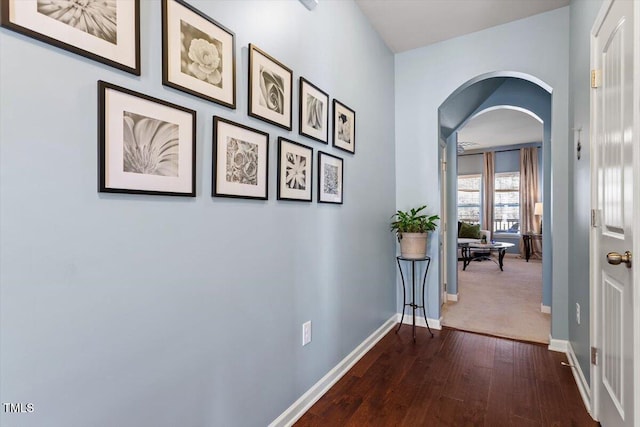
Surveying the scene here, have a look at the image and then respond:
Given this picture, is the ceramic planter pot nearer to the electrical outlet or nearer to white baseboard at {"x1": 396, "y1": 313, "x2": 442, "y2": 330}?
white baseboard at {"x1": 396, "y1": 313, "x2": 442, "y2": 330}

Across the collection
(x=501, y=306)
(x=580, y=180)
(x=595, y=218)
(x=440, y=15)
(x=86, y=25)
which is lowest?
(x=501, y=306)

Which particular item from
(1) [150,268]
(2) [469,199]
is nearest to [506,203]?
(2) [469,199]

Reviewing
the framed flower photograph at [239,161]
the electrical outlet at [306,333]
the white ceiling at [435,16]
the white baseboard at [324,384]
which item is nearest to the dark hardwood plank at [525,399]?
the white baseboard at [324,384]

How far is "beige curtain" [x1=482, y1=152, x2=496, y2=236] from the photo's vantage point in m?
8.37

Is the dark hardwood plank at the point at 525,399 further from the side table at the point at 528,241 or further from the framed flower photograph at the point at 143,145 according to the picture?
the side table at the point at 528,241

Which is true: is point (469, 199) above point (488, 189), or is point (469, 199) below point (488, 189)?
below

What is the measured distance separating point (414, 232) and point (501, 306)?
1901 mm

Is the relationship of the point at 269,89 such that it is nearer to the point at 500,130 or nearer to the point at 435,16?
the point at 435,16

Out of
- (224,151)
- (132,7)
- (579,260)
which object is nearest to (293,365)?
(224,151)

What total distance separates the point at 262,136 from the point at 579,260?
215cm

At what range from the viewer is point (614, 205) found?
4.63ft

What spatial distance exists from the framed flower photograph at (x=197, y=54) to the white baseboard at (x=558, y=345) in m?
3.02

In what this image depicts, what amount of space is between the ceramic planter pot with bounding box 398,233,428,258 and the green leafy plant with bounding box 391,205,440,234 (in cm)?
5

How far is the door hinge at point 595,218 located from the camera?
1648 millimetres
